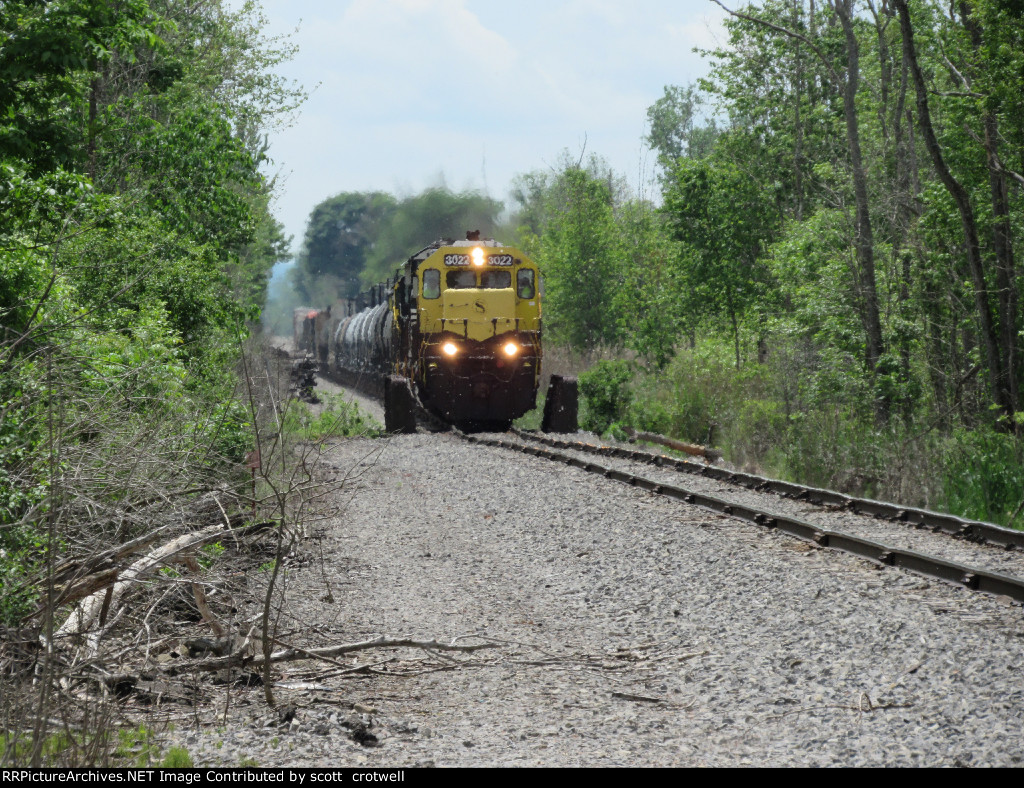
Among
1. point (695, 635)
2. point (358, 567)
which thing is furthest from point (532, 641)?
point (358, 567)

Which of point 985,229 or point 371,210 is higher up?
point 371,210

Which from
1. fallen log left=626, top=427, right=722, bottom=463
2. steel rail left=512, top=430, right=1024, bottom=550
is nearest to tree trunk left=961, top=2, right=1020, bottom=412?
fallen log left=626, top=427, right=722, bottom=463

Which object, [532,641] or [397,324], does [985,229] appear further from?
[532,641]

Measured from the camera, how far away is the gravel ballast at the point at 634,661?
4.72m

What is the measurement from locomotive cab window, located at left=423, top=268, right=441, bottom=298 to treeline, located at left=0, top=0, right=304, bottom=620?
3.75 metres

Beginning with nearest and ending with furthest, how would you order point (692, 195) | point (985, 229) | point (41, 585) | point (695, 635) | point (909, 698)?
point (909, 698) < point (41, 585) < point (695, 635) < point (985, 229) < point (692, 195)

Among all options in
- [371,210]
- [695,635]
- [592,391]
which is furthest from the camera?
[371,210]

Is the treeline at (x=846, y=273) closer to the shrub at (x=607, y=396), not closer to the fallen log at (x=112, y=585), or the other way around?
the shrub at (x=607, y=396)

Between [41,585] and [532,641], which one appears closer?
[41,585]

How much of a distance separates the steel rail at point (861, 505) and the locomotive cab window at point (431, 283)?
5.98 meters

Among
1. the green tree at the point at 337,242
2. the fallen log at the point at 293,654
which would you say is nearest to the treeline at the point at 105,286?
the fallen log at the point at 293,654

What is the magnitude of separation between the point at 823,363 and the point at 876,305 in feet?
5.92

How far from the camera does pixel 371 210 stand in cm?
9931

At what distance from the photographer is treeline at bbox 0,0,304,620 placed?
6516 millimetres
